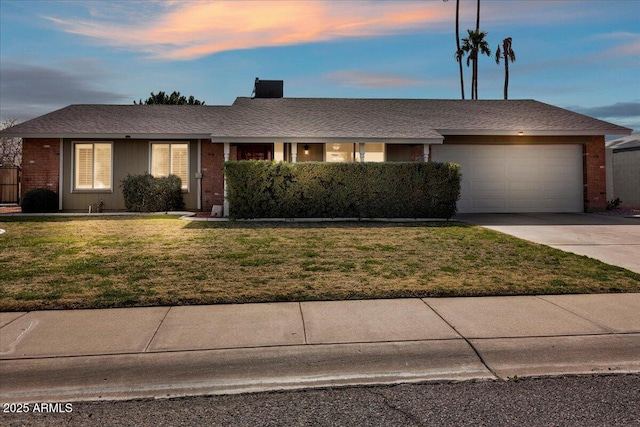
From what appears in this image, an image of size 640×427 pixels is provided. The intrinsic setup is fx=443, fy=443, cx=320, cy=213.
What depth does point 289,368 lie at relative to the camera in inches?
159

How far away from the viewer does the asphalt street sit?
315 centimetres

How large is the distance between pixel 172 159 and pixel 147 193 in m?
2.08

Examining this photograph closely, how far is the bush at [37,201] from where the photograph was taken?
59.6 ft

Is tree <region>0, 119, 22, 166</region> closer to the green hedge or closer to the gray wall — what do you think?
the green hedge

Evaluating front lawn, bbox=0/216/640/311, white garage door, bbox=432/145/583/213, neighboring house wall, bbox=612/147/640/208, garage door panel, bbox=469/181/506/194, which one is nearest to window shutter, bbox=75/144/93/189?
front lawn, bbox=0/216/640/311

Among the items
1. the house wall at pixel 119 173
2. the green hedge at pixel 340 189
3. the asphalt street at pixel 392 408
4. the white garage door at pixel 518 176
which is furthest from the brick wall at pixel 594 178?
Answer: the asphalt street at pixel 392 408

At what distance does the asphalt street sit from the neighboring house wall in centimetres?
2350

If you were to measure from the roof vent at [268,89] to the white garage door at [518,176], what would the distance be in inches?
397

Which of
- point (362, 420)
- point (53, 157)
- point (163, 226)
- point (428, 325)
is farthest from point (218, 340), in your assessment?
point (53, 157)

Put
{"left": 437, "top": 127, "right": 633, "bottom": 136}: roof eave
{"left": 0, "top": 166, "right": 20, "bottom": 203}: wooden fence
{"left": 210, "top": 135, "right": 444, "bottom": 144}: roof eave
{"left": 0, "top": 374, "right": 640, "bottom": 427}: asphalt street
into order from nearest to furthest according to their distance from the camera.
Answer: {"left": 0, "top": 374, "right": 640, "bottom": 427}: asphalt street
{"left": 210, "top": 135, "right": 444, "bottom": 144}: roof eave
{"left": 437, "top": 127, "right": 633, "bottom": 136}: roof eave
{"left": 0, "top": 166, "right": 20, "bottom": 203}: wooden fence

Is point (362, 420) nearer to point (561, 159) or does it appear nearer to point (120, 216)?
point (120, 216)

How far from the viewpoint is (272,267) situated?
7965mm

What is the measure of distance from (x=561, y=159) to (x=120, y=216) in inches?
732

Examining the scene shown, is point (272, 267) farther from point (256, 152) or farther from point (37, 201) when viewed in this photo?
point (37, 201)
